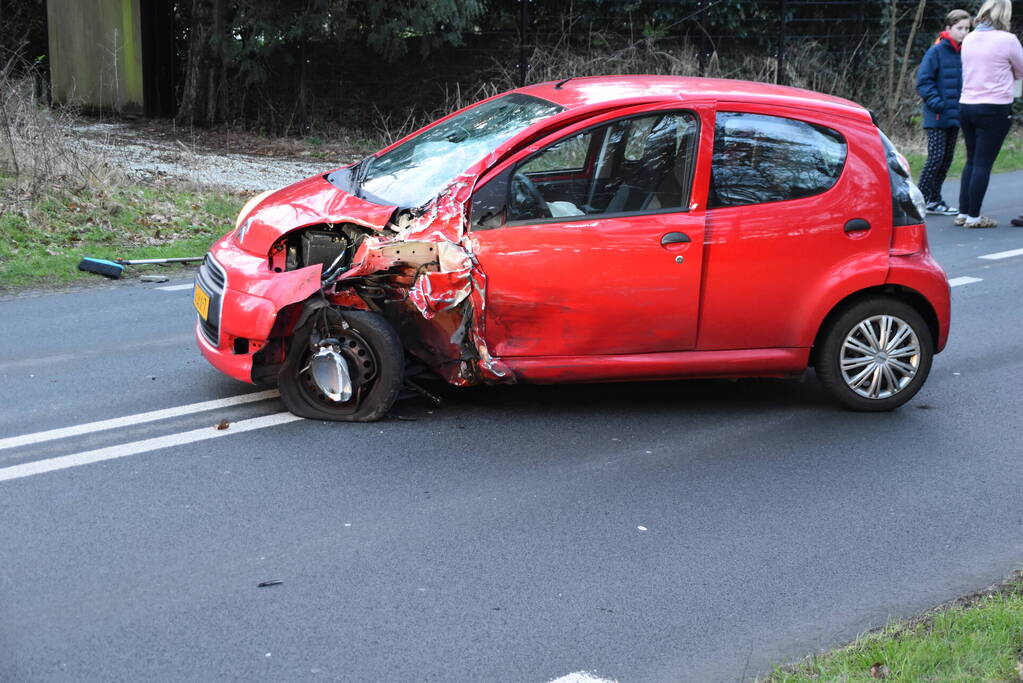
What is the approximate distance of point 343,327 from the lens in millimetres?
5965

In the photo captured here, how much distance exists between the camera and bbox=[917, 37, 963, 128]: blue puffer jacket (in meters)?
12.7

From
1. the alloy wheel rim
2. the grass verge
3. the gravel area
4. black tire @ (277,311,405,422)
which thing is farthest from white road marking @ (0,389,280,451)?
the gravel area

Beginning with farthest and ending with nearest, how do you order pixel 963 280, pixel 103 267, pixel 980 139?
pixel 980 139 < pixel 963 280 < pixel 103 267

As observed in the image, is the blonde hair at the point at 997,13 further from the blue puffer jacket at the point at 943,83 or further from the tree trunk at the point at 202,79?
the tree trunk at the point at 202,79

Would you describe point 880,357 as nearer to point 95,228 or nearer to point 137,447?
point 137,447

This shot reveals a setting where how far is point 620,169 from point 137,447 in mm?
2814

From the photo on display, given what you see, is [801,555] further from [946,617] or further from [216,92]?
[216,92]

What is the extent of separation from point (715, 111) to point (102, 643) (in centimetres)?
402

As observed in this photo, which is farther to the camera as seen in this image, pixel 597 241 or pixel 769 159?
pixel 769 159

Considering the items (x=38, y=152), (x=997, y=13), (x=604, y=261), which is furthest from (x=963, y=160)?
(x=604, y=261)

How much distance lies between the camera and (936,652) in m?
3.82

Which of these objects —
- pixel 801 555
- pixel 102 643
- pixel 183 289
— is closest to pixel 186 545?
pixel 102 643

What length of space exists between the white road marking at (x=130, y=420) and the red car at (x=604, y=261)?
34cm

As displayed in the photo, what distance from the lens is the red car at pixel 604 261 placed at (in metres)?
5.96
